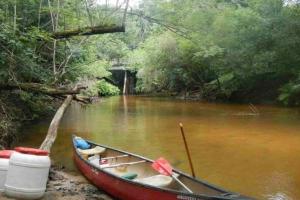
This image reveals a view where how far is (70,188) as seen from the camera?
845 centimetres

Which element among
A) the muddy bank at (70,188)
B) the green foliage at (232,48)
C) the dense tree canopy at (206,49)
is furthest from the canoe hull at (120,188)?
the green foliage at (232,48)

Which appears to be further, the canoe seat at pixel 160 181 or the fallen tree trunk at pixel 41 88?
the fallen tree trunk at pixel 41 88

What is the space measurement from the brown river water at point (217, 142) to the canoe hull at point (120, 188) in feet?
5.27

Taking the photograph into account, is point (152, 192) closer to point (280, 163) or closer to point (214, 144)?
point (280, 163)

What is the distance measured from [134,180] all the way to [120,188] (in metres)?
0.39

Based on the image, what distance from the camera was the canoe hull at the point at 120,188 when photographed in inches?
257

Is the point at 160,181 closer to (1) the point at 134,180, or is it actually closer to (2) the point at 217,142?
(1) the point at 134,180

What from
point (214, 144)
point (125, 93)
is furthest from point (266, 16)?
point (125, 93)

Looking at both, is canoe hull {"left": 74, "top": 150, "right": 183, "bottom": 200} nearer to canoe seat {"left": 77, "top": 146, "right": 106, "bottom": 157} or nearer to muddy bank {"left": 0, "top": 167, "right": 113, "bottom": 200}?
muddy bank {"left": 0, "top": 167, "right": 113, "bottom": 200}

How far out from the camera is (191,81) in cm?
3725

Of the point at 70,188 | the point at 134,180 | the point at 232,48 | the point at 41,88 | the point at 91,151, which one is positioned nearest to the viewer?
the point at 134,180

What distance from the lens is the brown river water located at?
31.8 ft

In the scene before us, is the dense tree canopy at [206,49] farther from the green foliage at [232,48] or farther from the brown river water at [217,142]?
the brown river water at [217,142]

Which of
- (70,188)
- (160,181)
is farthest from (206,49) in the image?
(160,181)
